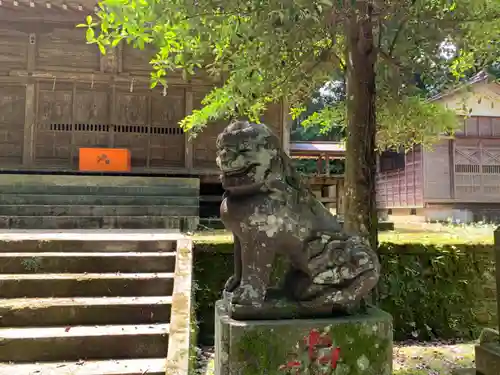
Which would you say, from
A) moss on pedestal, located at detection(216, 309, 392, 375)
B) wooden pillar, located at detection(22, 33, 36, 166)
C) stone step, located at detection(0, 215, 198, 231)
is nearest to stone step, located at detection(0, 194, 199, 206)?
stone step, located at detection(0, 215, 198, 231)

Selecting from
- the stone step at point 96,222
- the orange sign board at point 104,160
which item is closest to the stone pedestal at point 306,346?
the stone step at point 96,222

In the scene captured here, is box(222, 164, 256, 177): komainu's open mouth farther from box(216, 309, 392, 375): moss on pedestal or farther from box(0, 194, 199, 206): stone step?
box(0, 194, 199, 206): stone step

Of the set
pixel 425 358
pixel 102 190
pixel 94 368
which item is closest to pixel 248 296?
pixel 94 368

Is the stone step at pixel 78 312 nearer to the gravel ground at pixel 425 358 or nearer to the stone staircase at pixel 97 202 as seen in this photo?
the gravel ground at pixel 425 358

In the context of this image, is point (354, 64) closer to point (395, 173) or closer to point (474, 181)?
point (474, 181)

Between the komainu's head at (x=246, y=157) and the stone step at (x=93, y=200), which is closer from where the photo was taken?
the komainu's head at (x=246, y=157)

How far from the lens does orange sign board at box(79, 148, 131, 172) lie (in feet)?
34.8

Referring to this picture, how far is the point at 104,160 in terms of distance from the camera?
35.2 feet

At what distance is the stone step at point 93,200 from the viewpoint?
8328mm

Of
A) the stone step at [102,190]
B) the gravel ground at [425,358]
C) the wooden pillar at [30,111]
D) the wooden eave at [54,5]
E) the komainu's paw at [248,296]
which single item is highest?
the wooden eave at [54,5]

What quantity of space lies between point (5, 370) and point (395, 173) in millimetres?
18634

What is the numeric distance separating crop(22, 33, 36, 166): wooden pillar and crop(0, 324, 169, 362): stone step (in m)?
8.57

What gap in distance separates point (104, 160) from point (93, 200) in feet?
8.34

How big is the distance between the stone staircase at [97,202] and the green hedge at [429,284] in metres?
2.38
